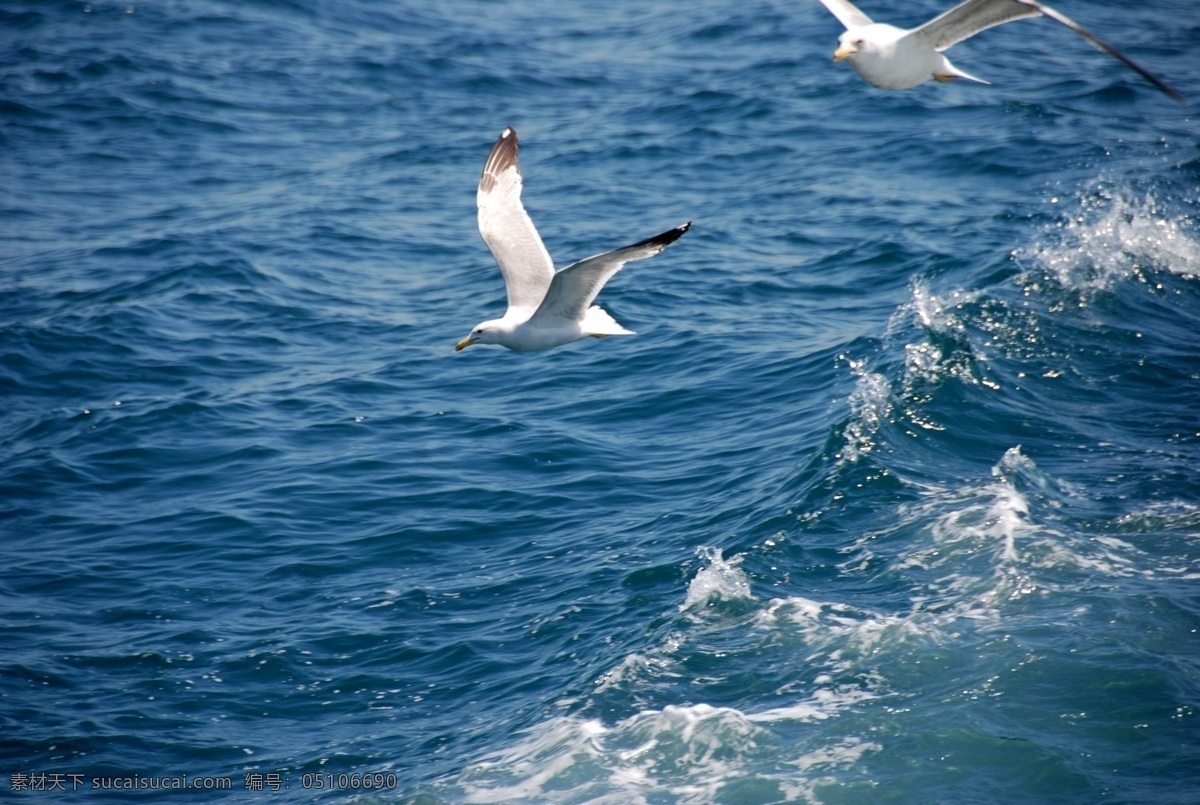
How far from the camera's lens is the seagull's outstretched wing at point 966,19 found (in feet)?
28.2

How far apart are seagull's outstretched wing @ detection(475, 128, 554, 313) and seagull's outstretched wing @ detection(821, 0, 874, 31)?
287cm

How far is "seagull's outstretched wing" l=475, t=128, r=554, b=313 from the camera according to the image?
10047 mm

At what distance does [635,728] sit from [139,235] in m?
12.5

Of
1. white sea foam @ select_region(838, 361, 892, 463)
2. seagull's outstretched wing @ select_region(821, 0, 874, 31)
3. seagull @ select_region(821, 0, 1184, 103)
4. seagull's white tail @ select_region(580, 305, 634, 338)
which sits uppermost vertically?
seagull's outstretched wing @ select_region(821, 0, 874, 31)

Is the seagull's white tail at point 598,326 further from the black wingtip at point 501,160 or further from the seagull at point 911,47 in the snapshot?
the seagull at point 911,47

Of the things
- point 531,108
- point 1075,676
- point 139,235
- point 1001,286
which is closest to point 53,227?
point 139,235

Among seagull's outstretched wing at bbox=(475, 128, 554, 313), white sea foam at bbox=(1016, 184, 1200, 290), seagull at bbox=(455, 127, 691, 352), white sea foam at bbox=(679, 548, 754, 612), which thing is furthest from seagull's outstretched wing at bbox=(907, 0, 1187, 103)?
white sea foam at bbox=(1016, 184, 1200, 290)

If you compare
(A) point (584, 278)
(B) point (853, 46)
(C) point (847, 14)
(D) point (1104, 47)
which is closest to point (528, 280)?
(A) point (584, 278)

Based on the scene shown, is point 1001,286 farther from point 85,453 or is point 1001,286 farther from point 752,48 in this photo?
point 752,48

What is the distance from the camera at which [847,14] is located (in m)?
10.1

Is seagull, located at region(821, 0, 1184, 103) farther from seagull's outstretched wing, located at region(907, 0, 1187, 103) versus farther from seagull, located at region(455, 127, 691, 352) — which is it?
seagull, located at region(455, 127, 691, 352)

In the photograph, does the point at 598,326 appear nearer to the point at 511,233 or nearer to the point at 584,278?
the point at 584,278

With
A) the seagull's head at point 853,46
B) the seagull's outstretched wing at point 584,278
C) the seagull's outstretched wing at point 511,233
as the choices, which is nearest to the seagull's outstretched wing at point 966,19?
the seagull's head at point 853,46

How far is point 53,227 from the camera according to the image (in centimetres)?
1845
